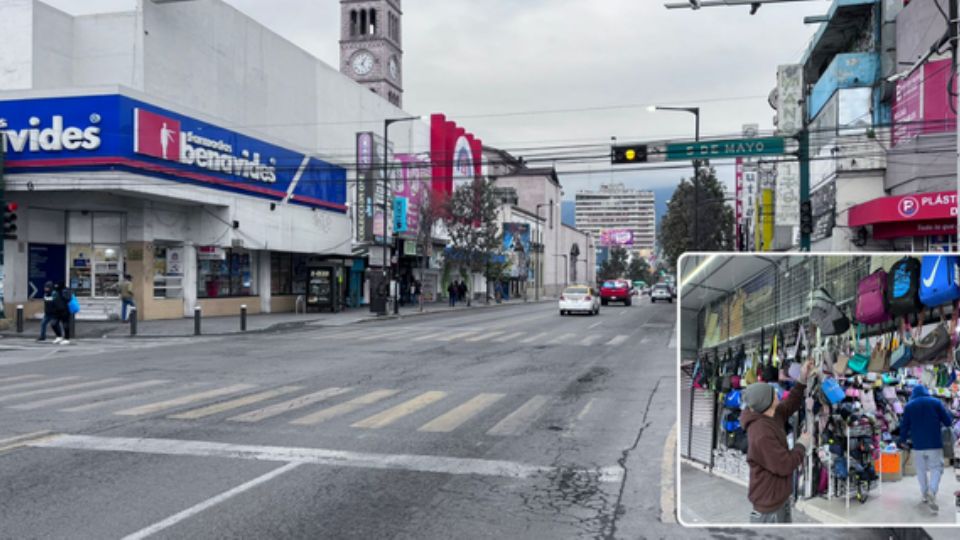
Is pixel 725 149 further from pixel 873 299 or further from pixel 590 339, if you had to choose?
pixel 873 299

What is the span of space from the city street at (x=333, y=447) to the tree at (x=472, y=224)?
36309 millimetres

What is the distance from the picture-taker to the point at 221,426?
9.80 meters

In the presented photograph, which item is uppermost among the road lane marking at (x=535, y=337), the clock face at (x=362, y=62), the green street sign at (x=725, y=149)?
the clock face at (x=362, y=62)

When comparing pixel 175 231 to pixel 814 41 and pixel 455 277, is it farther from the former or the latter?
pixel 455 277

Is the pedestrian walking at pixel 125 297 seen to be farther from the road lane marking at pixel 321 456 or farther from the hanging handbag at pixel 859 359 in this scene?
the hanging handbag at pixel 859 359

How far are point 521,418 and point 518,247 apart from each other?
74730 millimetres

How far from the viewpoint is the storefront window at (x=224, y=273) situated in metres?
33.5

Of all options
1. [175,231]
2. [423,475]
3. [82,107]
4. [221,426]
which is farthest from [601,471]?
[175,231]

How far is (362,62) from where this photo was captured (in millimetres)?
110250

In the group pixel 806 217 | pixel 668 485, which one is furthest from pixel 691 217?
pixel 668 485

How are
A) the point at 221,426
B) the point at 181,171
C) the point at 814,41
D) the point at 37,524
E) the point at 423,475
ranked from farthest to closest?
the point at 814,41
the point at 181,171
the point at 221,426
the point at 423,475
the point at 37,524

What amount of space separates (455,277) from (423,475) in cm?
5903

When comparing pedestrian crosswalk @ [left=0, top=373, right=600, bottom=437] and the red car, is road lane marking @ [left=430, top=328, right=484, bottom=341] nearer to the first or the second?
pedestrian crosswalk @ [left=0, top=373, right=600, bottom=437]

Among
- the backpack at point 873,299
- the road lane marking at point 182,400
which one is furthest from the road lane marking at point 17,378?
the backpack at point 873,299
